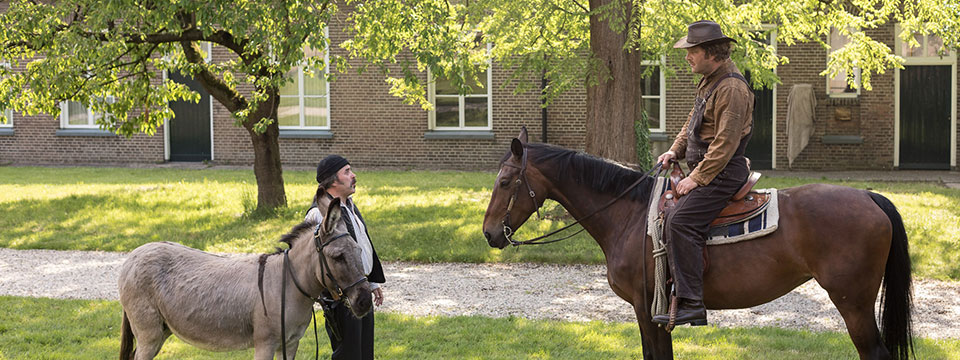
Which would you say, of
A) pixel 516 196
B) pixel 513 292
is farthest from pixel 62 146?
pixel 516 196

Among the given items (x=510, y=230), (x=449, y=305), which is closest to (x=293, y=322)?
(x=510, y=230)

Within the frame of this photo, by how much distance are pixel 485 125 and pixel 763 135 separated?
6.91 meters

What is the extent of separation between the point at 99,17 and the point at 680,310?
28.3 feet

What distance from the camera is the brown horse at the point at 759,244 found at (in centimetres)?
514

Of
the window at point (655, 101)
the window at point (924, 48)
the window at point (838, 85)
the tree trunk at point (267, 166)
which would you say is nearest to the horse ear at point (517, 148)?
the tree trunk at point (267, 166)

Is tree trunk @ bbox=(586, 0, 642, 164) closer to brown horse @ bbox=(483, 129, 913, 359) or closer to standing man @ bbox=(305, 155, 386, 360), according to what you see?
brown horse @ bbox=(483, 129, 913, 359)

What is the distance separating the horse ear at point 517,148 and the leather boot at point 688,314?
131 cm

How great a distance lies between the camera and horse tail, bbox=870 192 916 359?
5.26 m

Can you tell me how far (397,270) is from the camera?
10.6m

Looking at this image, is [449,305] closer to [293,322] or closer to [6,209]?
[293,322]

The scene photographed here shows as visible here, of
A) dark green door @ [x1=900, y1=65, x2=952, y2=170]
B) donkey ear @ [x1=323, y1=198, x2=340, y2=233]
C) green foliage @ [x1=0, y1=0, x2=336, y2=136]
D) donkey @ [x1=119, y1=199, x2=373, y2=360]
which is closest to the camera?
donkey ear @ [x1=323, y1=198, x2=340, y2=233]

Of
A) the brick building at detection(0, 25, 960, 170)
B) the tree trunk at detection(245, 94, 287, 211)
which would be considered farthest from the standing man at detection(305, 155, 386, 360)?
the brick building at detection(0, 25, 960, 170)

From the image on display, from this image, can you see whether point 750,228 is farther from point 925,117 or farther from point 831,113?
point 925,117

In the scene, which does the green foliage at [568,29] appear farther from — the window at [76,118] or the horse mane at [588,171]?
the window at [76,118]
